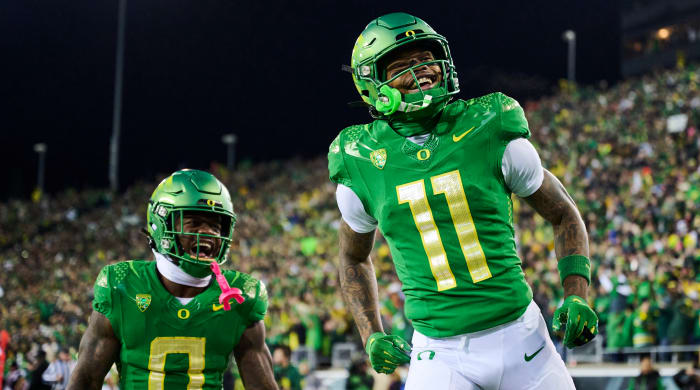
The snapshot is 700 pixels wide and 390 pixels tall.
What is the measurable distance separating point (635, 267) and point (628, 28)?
27.0 m

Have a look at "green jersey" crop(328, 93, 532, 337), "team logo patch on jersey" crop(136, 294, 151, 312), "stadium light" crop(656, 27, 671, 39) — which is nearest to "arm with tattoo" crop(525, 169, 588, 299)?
"green jersey" crop(328, 93, 532, 337)

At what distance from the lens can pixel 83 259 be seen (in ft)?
77.5

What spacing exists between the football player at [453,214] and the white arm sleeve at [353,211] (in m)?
0.03

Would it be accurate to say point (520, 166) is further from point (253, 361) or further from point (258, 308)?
point (253, 361)

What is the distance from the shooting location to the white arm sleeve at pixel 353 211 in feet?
9.84

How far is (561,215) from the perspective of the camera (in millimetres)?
2982

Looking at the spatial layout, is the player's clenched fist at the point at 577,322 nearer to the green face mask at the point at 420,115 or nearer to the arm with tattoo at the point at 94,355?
the green face mask at the point at 420,115

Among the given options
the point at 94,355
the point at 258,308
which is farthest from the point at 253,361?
the point at 94,355

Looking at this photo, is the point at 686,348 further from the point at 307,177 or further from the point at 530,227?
the point at 307,177

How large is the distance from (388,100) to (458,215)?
45 centimetres

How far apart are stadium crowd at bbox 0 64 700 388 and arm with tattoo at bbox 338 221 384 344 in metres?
6.81

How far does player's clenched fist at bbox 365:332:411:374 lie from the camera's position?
292 centimetres

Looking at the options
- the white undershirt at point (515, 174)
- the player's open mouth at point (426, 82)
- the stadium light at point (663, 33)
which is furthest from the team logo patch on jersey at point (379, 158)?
the stadium light at point (663, 33)

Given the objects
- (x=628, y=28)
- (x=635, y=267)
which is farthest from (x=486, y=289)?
(x=628, y=28)
